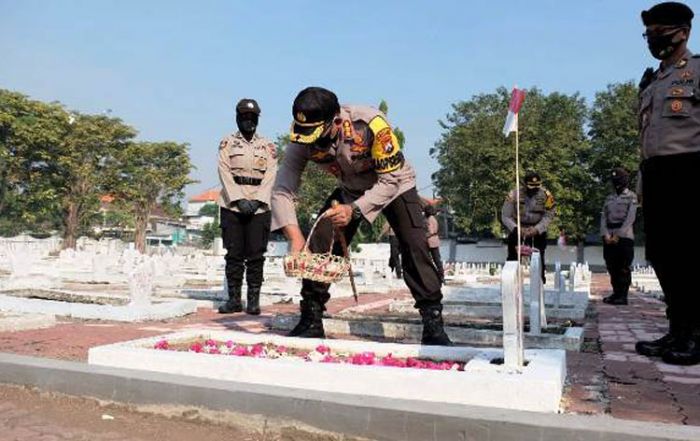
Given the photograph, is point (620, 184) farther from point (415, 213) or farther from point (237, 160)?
point (415, 213)

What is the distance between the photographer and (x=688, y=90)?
12.2ft

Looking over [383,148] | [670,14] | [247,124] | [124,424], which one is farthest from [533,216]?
[124,424]

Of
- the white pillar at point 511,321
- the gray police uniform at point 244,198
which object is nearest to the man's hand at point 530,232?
the gray police uniform at point 244,198

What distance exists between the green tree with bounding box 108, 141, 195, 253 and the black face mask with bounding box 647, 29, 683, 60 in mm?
38954

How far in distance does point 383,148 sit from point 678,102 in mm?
1699

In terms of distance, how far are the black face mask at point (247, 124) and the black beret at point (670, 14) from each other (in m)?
4.09

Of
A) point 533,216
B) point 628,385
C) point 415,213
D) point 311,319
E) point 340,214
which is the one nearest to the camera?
point 628,385

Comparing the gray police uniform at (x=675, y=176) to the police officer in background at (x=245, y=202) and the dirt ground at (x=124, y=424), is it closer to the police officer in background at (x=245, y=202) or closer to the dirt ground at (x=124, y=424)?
the dirt ground at (x=124, y=424)

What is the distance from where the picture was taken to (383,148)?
3904 mm

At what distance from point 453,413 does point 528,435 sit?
0.29 meters

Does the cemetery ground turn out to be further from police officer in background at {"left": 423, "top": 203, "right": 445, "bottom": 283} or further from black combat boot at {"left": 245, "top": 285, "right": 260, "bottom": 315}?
police officer in background at {"left": 423, "top": 203, "right": 445, "bottom": 283}

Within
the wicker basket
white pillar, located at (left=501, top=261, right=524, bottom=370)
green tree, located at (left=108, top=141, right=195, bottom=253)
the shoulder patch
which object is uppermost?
green tree, located at (left=108, top=141, right=195, bottom=253)

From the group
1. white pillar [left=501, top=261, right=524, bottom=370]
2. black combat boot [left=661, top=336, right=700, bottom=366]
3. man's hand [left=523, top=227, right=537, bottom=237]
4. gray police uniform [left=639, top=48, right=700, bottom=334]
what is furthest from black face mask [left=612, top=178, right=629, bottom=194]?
white pillar [left=501, top=261, right=524, bottom=370]

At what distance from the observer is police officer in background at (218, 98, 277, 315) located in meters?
6.71
